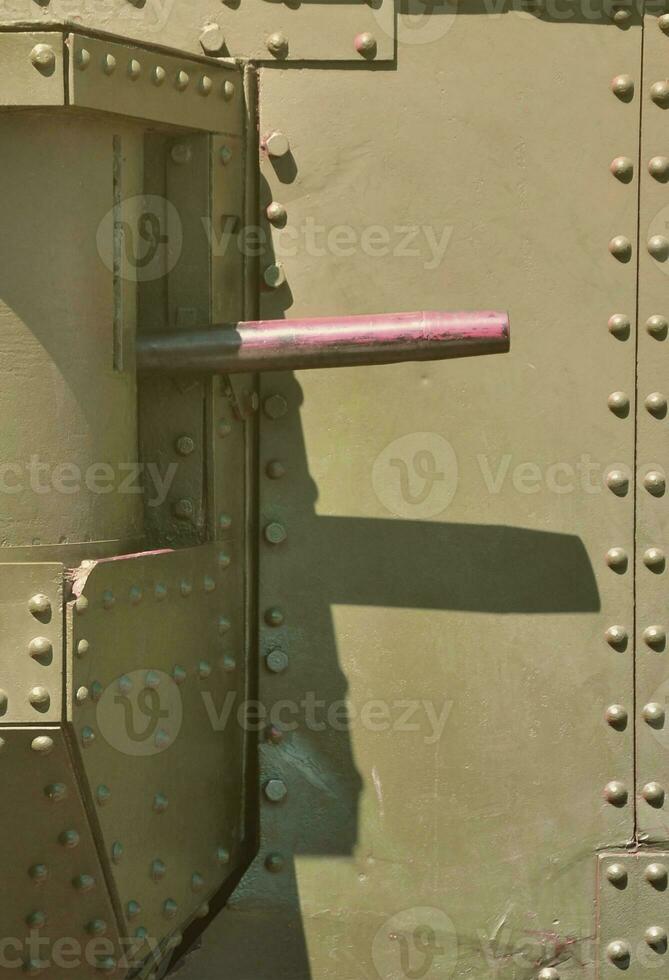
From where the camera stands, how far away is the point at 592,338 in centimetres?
239

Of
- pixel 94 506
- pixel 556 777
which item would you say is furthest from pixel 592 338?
pixel 94 506

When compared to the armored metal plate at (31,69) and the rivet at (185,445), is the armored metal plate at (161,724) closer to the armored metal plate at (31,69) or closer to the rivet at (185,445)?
the rivet at (185,445)

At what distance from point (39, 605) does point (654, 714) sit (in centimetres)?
109

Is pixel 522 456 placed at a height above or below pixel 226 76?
below

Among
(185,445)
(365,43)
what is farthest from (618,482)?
(365,43)

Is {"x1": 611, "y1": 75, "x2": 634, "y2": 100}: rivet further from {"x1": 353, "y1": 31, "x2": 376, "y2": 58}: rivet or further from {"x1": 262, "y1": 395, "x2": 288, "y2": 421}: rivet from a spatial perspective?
{"x1": 262, "y1": 395, "x2": 288, "y2": 421}: rivet

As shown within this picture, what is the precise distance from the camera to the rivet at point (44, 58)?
195 cm

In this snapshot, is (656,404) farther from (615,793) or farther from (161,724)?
(161,724)

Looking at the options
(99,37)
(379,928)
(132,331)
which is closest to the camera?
(99,37)

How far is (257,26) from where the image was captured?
233 centimetres

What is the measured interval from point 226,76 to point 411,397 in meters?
0.61

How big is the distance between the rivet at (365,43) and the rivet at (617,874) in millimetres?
1441

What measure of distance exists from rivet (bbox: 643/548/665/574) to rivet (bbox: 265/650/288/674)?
0.64 metres

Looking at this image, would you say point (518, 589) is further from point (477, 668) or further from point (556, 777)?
point (556, 777)
